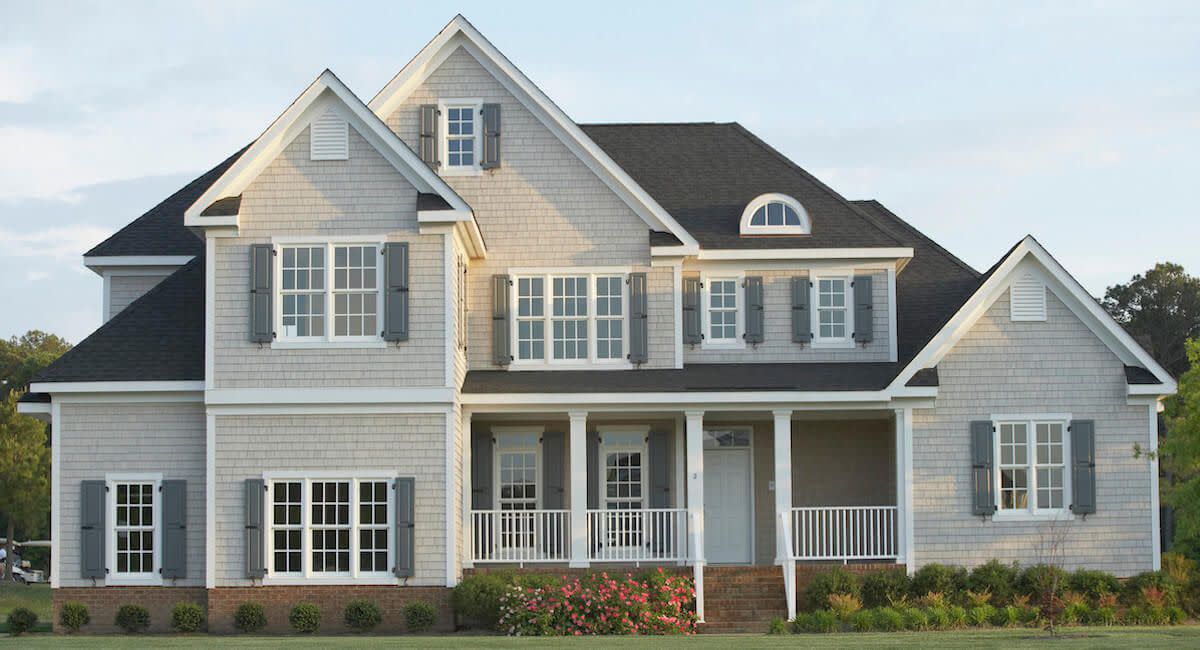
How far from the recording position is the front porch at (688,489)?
84.6 ft

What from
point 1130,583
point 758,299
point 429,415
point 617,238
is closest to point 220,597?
point 429,415

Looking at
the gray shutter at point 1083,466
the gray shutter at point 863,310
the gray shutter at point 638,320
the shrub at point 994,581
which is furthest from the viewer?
the gray shutter at point 863,310

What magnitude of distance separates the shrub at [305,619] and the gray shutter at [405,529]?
1.42 m

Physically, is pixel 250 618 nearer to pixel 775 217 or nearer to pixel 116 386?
pixel 116 386

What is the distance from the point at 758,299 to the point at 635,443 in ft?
11.6

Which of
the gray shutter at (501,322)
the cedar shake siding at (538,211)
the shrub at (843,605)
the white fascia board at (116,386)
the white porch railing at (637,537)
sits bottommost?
the shrub at (843,605)

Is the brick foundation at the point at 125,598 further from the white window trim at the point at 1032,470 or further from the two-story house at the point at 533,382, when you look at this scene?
the white window trim at the point at 1032,470

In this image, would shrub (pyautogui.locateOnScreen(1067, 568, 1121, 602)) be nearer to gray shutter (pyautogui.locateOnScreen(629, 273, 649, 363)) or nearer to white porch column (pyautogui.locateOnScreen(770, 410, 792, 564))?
white porch column (pyautogui.locateOnScreen(770, 410, 792, 564))

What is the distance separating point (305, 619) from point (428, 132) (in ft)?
29.4

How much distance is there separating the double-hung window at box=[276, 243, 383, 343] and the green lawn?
16.0 feet

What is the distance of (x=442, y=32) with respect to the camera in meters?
26.9

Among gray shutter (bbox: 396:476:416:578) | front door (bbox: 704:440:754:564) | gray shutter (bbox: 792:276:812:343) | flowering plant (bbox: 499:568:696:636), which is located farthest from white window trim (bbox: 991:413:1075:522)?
gray shutter (bbox: 396:476:416:578)

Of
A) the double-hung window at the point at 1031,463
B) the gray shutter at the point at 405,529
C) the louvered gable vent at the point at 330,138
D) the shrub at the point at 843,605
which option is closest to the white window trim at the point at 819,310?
the double-hung window at the point at 1031,463

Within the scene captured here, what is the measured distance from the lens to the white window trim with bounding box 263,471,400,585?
2388cm
